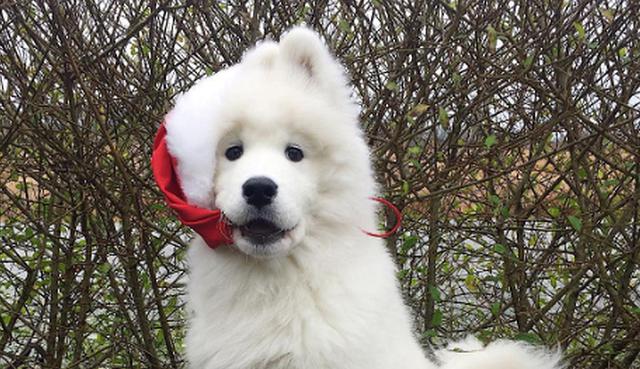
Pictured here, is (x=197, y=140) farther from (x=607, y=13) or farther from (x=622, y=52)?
(x=622, y=52)

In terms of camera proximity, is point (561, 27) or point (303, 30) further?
point (561, 27)

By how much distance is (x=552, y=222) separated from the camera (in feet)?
11.8

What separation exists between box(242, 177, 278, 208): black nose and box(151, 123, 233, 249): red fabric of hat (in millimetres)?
132

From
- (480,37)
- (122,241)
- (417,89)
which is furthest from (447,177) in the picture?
(122,241)

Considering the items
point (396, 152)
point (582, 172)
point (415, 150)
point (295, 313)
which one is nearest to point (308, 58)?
point (295, 313)

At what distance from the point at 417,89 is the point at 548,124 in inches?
27.4

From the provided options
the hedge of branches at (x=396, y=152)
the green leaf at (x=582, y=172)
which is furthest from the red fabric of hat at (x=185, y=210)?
the green leaf at (x=582, y=172)

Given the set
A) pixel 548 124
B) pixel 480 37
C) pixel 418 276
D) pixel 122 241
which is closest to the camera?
pixel 548 124

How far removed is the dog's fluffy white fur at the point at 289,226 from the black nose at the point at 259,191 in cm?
2

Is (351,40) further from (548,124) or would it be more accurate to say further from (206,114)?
(206,114)

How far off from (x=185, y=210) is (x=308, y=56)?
1.94 feet

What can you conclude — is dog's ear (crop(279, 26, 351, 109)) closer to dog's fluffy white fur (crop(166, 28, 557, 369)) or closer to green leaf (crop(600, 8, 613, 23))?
dog's fluffy white fur (crop(166, 28, 557, 369))

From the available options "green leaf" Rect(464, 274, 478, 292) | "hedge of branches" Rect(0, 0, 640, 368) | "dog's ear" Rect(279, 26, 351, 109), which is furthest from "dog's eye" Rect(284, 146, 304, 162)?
"green leaf" Rect(464, 274, 478, 292)

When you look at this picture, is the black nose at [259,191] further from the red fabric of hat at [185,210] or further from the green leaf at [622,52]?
the green leaf at [622,52]
